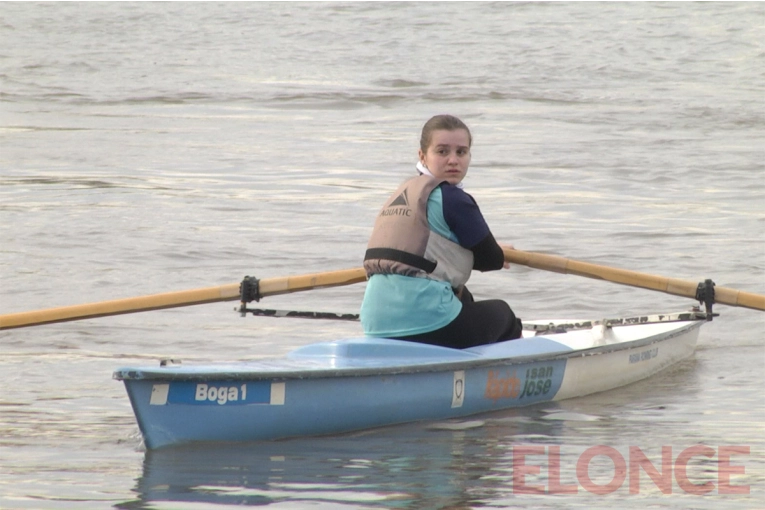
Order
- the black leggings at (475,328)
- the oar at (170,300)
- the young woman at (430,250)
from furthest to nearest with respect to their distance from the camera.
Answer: the oar at (170,300), the black leggings at (475,328), the young woman at (430,250)

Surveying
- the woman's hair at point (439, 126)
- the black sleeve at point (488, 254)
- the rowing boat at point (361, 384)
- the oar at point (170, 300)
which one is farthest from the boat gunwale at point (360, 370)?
the woman's hair at point (439, 126)

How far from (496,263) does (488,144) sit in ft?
33.2

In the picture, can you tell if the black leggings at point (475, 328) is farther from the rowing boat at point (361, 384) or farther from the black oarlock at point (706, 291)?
the black oarlock at point (706, 291)

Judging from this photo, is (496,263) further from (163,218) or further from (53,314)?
(163,218)

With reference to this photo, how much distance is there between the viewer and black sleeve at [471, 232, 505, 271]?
6.06 m

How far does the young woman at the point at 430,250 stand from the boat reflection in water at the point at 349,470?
0.47 metres

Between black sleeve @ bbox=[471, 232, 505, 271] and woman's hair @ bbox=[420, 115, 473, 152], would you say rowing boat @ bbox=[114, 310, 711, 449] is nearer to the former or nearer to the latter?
black sleeve @ bbox=[471, 232, 505, 271]

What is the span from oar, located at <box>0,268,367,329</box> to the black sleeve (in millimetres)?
645

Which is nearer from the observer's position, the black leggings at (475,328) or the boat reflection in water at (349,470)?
the boat reflection in water at (349,470)

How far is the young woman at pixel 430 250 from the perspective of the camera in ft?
19.7

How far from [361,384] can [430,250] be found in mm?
685

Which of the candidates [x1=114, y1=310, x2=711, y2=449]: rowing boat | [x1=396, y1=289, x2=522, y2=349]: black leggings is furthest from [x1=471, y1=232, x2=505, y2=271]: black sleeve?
[x1=114, y1=310, x2=711, y2=449]: rowing boat

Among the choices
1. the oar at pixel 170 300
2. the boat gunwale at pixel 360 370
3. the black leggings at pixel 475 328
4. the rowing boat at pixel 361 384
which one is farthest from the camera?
the oar at pixel 170 300

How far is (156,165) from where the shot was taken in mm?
14875
